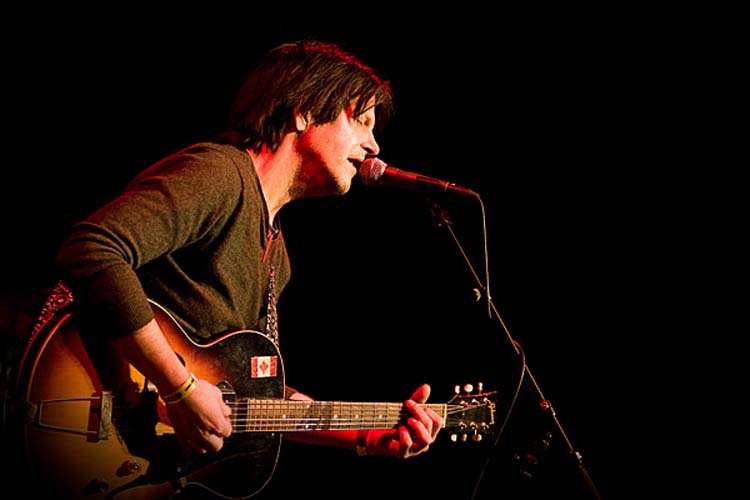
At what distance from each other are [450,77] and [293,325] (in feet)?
5.48

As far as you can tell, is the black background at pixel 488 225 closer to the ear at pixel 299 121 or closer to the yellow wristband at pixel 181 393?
the ear at pixel 299 121

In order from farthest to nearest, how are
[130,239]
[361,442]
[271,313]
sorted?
[361,442] → [271,313] → [130,239]

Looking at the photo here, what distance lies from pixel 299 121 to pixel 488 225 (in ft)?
5.31

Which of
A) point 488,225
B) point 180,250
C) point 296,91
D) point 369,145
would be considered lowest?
point 488,225

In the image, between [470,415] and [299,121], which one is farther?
[470,415]

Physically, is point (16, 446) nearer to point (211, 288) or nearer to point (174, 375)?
point (174, 375)

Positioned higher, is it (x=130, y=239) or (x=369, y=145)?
(x=369, y=145)

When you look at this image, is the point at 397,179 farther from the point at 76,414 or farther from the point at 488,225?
the point at 488,225

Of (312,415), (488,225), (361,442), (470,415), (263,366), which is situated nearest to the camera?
(263,366)

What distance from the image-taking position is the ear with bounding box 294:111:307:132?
2316 millimetres

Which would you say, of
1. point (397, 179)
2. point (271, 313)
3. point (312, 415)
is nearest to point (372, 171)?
point (397, 179)

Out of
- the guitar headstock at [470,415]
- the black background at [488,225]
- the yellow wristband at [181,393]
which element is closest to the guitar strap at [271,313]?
the yellow wristband at [181,393]

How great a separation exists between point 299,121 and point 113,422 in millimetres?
1216

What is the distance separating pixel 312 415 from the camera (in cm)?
224
